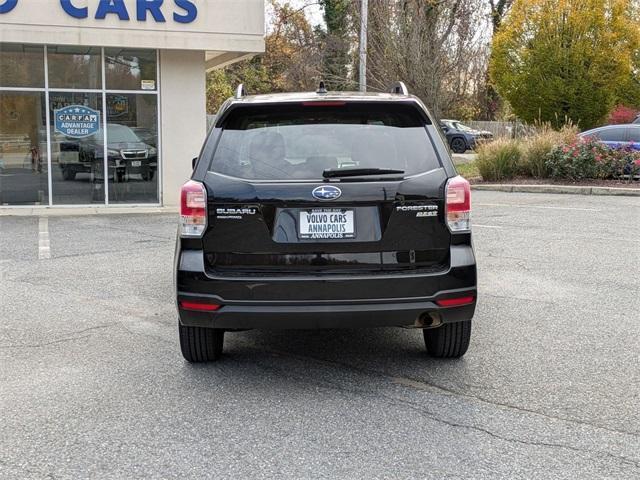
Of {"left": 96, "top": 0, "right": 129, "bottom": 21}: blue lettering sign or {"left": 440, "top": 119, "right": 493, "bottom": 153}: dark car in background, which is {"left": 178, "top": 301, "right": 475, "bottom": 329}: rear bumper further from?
{"left": 440, "top": 119, "right": 493, "bottom": 153}: dark car in background

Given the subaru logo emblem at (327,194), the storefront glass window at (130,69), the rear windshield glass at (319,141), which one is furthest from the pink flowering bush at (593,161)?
the subaru logo emblem at (327,194)

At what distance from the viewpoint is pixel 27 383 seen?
4.59 m

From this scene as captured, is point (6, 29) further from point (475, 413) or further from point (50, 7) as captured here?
point (475, 413)

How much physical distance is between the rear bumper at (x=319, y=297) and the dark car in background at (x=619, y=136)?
1574 centimetres

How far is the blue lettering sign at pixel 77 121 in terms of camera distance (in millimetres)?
14508

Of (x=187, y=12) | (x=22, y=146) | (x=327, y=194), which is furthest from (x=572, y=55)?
(x=327, y=194)

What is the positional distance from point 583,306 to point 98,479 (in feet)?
15.2

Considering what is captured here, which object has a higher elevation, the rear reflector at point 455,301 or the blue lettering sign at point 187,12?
the blue lettering sign at point 187,12

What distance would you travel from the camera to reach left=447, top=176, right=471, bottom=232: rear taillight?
432 cm

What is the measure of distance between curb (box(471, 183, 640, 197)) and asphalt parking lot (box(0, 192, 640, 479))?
9.72 meters

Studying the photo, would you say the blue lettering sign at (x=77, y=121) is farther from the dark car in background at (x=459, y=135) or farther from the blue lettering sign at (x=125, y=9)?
the dark car in background at (x=459, y=135)

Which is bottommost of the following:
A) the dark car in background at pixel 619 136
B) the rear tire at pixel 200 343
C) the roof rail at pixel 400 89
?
the rear tire at pixel 200 343

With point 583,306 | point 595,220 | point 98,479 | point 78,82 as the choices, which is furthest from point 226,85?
point 98,479

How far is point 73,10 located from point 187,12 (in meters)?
2.12
